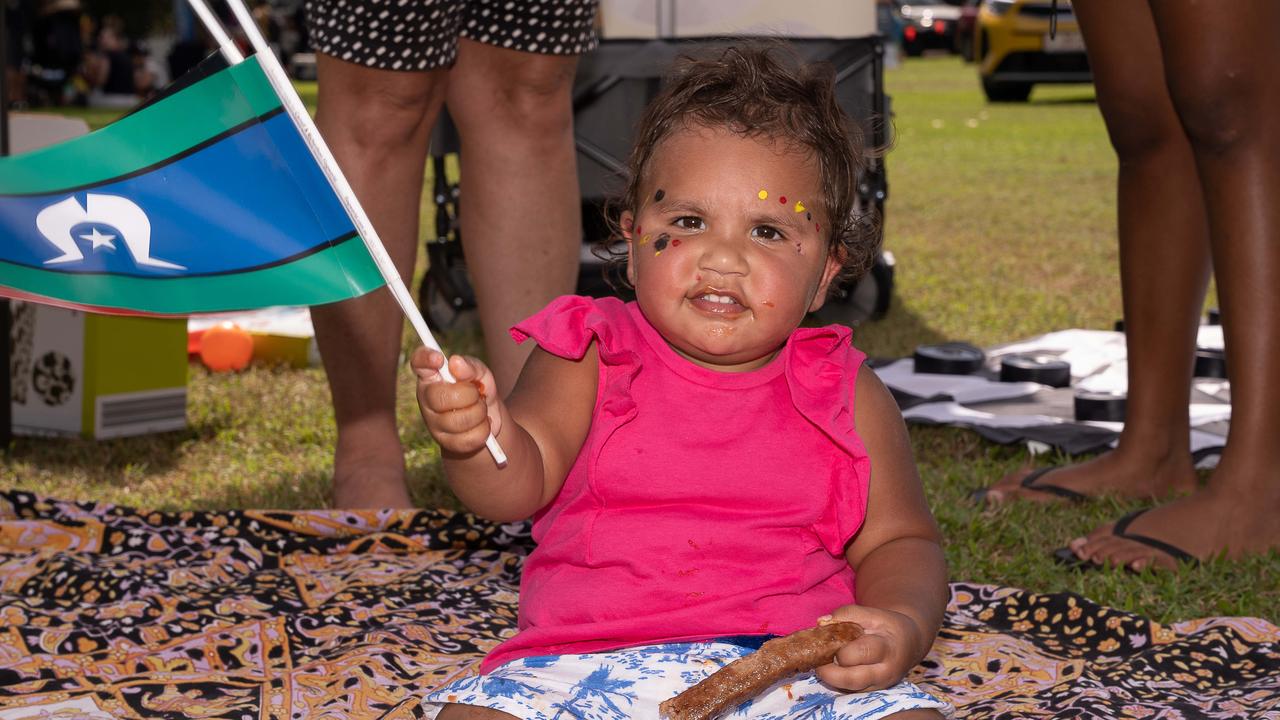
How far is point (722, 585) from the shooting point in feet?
5.92

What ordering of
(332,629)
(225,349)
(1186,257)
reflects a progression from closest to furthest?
(332,629) → (1186,257) → (225,349)

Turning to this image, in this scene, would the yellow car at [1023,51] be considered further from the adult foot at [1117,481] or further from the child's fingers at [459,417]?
the child's fingers at [459,417]

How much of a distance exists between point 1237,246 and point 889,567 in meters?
1.18

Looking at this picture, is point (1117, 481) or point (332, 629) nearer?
point (332, 629)

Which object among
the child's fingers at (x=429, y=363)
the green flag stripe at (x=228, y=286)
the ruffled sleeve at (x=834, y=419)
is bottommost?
the ruffled sleeve at (x=834, y=419)

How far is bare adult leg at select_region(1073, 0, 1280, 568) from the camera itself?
2557 mm

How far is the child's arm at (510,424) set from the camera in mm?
1598

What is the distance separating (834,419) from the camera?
6.17 ft

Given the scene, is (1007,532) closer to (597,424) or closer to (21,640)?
(597,424)

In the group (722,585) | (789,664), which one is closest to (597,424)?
(722,585)

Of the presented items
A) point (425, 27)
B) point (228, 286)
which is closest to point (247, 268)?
point (228, 286)

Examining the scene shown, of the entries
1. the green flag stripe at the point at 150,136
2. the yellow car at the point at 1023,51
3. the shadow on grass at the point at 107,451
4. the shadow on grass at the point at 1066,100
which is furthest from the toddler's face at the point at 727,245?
the shadow on grass at the point at 1066,100

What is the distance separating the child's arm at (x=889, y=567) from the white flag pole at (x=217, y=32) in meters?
0.87

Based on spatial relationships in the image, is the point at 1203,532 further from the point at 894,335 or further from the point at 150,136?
the point at 894,335
